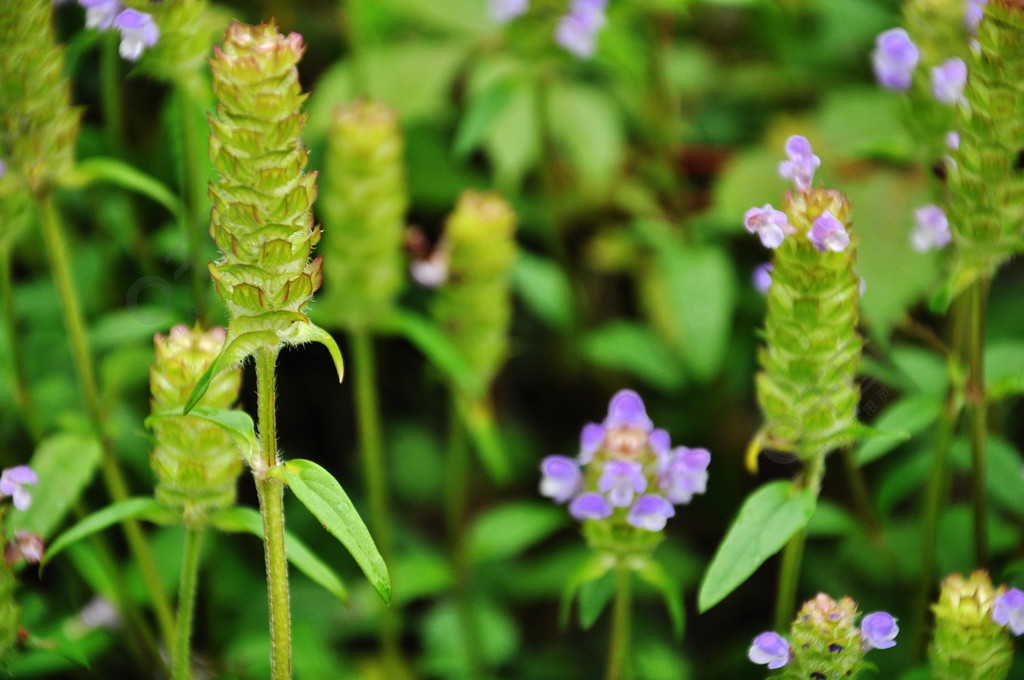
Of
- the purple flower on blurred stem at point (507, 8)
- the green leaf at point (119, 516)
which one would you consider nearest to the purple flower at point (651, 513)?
the green leaf at point (119, 516)

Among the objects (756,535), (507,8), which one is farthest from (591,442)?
(507,8)

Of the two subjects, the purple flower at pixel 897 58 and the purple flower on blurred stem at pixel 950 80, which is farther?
the purple flower at pixel 897 58

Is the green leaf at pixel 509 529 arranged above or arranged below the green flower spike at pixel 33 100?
below

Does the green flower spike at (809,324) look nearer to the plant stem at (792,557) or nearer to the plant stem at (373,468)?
the plant stem at (792,557)

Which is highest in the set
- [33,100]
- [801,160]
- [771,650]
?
[33,100]

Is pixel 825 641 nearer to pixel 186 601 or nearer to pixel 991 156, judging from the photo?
pixel 991 156

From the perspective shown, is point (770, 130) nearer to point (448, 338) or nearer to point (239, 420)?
point (448, 338)

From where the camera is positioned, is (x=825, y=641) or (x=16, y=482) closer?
(x=825, y=641)
